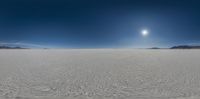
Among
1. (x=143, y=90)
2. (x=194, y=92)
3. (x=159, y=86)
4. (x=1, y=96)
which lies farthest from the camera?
(x=159, y=86)

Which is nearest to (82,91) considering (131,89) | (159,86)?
(131,89)

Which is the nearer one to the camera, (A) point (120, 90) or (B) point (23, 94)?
(B) point (23, 94)

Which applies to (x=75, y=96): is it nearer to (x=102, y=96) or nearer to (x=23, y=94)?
(x=102, y=96)

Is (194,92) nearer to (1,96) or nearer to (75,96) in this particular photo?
(75,96)

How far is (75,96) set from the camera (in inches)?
171

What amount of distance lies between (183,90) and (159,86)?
721mm

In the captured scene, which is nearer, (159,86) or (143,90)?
(143,90)

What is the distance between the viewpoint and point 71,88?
516cm

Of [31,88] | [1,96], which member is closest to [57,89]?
[31,88]

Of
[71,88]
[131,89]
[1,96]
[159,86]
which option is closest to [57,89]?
[71,88]

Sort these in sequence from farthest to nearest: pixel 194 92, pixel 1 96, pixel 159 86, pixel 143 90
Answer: pixel 159 86 → pixel 143 90 → pixel 194 92 → pixel 1 96

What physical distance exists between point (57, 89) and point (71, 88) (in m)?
0.39

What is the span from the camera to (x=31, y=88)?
5.07 metres

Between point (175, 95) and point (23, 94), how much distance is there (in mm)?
3733
